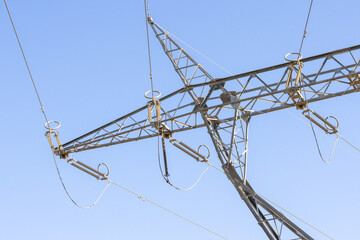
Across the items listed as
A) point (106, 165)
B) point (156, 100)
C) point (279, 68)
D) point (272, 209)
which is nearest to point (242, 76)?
point (279, 68)

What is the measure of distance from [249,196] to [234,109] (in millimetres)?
2412

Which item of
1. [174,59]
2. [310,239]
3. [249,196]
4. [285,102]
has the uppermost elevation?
[174,59]

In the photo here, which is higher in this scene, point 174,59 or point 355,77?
→ point 174,59

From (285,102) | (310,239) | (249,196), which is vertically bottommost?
(310,239)

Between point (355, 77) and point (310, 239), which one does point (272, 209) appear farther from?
point (355, 77)

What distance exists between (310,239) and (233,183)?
8.34 ft

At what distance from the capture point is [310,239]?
63.9 feet

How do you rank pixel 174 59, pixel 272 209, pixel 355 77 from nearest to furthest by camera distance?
1. pixel 355 77
2. pixel 272 209
3. pixel 174 59

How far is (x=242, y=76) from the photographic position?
63.7 ft

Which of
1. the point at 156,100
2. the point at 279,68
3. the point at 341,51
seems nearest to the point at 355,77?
the point at 341,51

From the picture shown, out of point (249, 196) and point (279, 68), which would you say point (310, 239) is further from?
point (279, 68)

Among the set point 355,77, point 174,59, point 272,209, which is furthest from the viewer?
point 174,59

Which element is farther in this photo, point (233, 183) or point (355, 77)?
point (233, 183)

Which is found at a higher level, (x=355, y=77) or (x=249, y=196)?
(x=355, y=77)
